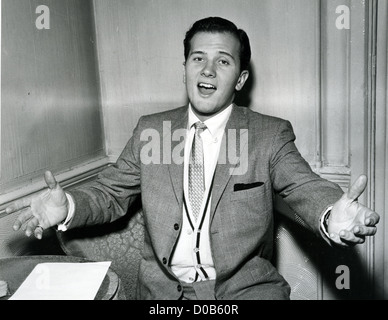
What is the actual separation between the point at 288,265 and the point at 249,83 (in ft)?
2.88

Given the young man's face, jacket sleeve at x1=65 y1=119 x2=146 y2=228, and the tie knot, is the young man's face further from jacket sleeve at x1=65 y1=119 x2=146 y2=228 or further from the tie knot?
jacket sleeve at x1=65 y1=119 x2=146 y2=228

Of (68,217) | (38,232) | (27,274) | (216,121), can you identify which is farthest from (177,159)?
(27,274)

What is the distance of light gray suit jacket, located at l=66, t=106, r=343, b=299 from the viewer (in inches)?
58.9

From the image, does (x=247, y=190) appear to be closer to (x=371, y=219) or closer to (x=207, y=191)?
(x=207, y=191)

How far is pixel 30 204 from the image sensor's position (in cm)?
137

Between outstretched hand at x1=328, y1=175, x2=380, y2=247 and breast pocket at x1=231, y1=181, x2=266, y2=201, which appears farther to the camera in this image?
breast pocket at x1=231, y1=181, x2=266, y2=201

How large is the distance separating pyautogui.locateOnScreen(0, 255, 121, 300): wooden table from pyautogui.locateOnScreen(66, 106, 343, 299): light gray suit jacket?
0.21m

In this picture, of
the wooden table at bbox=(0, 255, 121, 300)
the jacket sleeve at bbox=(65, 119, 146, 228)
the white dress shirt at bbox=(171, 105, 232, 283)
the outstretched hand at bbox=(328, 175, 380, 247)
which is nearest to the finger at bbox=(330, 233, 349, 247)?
the outstretched hand at bbox=(328, 175, 380, 247)

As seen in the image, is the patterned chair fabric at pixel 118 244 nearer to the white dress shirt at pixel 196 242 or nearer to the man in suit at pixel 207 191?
the man in suit at pixel 207 191

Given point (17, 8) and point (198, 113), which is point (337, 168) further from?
point (17, 8)

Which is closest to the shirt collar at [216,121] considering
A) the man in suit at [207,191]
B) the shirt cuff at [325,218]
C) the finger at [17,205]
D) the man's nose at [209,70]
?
the man in suit at [207,191]

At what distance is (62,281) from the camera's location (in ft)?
3.71

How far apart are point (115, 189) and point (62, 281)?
1.97ft
